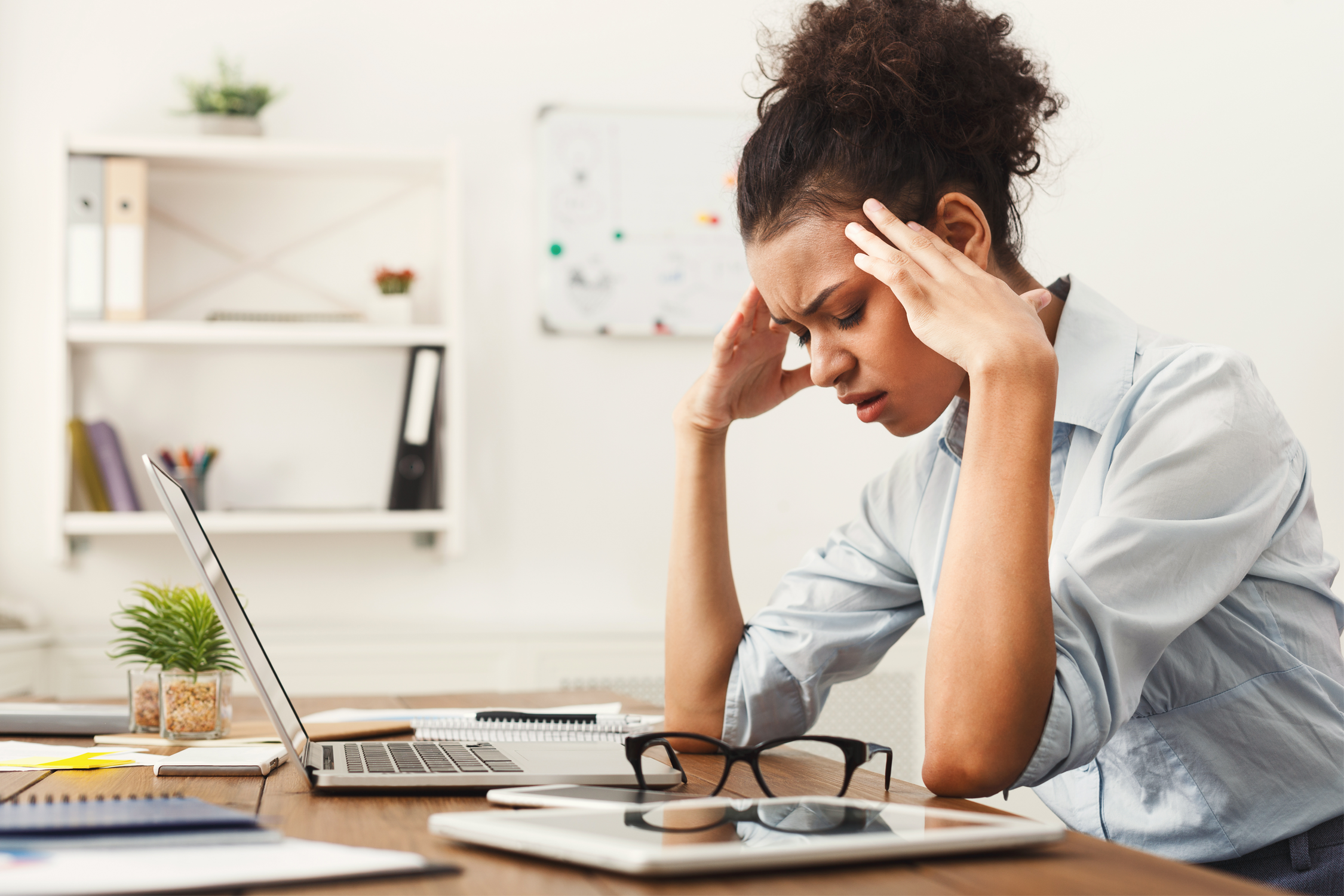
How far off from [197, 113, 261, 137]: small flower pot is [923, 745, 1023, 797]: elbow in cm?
199

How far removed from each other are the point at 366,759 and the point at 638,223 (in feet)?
5.98

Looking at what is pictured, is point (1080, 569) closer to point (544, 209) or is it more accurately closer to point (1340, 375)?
point (544, 209)

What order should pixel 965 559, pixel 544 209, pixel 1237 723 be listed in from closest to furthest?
pixel 965 559, pixel 1237 723, pixel 544 209

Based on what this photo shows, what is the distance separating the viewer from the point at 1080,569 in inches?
31.3

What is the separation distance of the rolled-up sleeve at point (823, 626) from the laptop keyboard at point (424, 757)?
28cm

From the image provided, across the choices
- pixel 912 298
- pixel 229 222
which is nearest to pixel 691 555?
pixel 912 298

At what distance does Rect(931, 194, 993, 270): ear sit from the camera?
101 centimetres

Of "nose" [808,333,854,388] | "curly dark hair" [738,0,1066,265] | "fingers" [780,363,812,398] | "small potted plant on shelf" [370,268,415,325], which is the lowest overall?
"nose" [808,333,854,388]

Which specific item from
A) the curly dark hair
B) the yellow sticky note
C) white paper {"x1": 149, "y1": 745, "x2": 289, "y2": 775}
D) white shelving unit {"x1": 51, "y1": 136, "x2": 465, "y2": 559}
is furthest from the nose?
white shelving unit {"x1": 51, "y1": 136, "x2": 465, "y2": 559}

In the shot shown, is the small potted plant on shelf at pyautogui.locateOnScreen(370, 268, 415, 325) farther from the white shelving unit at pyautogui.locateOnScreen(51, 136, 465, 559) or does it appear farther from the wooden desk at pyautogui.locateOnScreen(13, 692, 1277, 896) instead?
the wooden desk at pyautogui.locateOnScreen(13, 692, 1277, 896)

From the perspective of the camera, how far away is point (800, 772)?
2.82 feet

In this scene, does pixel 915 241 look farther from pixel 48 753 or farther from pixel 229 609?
pixel 48 753

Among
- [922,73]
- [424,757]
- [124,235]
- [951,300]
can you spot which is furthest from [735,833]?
[124,235]

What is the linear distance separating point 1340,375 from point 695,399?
214 centimetres
